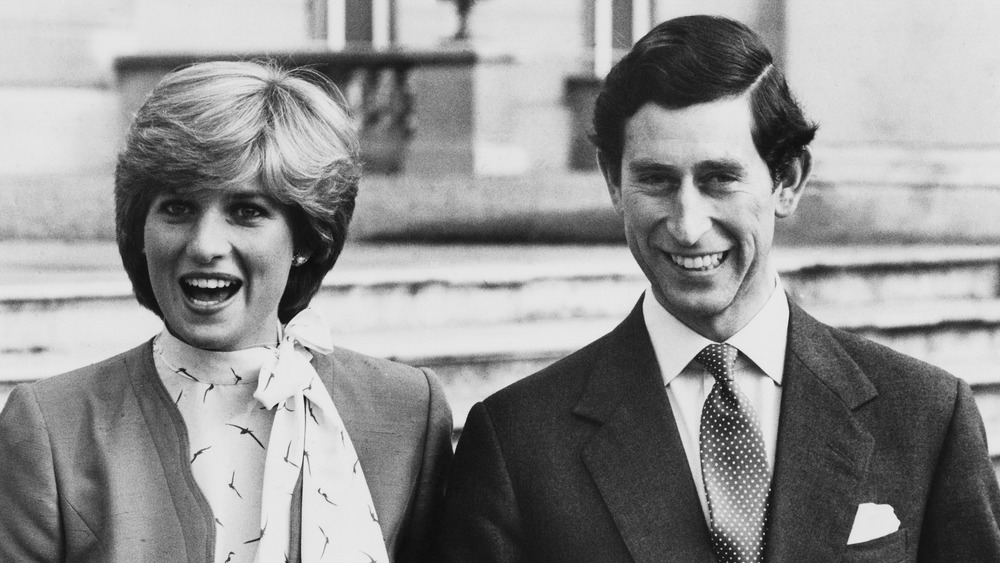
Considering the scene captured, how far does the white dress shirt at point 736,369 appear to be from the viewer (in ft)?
8.52

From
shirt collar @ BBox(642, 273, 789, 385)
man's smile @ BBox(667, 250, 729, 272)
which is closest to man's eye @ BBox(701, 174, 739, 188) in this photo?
man's smile @ BBox(667, 250, 729, 272)

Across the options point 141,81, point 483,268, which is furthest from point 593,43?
point 483,268

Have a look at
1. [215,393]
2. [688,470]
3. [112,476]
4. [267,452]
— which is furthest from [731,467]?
[112,476]

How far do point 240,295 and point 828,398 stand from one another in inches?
39.9

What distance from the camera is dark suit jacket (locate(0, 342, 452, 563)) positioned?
2484 millimetres

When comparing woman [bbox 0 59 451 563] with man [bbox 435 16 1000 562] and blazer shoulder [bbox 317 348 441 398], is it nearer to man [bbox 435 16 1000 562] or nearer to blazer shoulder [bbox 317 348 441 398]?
blazer shoulder [bbox 317 348 441 398]

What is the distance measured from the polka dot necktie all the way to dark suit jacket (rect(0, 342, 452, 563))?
58 cm

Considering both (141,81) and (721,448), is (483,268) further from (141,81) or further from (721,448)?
(141,81)

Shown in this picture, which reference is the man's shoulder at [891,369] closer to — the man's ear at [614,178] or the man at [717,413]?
the man at [717,413]

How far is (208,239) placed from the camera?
8.17 ft

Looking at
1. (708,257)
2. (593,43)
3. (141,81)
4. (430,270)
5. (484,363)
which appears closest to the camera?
(708,257)

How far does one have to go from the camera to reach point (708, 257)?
2.50 metres

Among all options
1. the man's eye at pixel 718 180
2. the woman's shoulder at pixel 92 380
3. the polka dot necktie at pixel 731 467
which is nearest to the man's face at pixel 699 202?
the man's eye at pixel 718 180

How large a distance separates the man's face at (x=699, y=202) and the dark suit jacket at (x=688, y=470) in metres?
0.19
